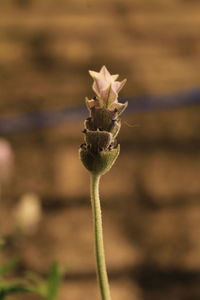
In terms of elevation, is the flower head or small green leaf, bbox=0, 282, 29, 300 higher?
small green leaf, bbox=0, 282, 29, 300

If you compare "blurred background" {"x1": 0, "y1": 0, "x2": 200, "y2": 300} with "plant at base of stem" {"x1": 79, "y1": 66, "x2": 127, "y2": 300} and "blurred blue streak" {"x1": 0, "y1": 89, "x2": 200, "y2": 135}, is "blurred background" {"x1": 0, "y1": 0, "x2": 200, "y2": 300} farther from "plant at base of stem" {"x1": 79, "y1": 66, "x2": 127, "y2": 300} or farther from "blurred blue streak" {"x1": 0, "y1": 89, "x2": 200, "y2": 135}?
"plant at base of stem" {"x1": 79, "y1": 66, "x2": 127, "y2": 300}

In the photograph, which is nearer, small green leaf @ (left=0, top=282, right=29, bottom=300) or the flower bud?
the flower bud

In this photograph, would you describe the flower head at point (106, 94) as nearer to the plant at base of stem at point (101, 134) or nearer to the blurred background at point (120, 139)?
the plant at base of stem at point (101, 134)

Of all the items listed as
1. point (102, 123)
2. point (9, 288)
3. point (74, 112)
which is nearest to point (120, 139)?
point (74, 112)

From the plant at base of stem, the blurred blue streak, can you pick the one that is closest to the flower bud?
the plant at base of stem

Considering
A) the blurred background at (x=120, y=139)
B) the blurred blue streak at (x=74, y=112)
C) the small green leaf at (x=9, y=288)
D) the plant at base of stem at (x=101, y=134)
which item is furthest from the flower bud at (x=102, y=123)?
the blurred blue streak at (x=74, y=112)

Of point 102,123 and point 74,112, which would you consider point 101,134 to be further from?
point 74,112

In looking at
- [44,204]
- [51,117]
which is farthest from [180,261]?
[51,117]
